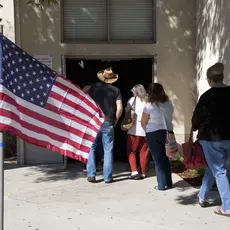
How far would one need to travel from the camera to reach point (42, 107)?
168 inches

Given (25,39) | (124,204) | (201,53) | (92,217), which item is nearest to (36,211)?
(92,217)

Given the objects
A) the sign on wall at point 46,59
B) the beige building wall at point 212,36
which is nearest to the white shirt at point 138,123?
the beige building wall at point 212,36

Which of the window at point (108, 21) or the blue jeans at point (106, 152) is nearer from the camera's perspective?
the blue jeans at point (106, 152)

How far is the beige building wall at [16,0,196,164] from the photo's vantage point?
869cm

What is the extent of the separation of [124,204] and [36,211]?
1152mm

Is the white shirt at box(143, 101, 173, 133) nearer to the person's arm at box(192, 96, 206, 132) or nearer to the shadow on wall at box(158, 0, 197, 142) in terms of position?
the person's arm at box(192, 96, 206, 132)

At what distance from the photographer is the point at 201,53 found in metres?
8.68

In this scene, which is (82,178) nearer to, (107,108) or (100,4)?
(107,108)

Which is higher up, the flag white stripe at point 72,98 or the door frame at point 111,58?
the door frame at point 111,58

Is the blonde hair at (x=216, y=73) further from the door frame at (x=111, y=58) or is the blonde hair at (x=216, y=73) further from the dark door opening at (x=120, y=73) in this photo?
the dark door opening at (x=120, y=73)

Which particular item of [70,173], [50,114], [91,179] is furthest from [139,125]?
[50,114]

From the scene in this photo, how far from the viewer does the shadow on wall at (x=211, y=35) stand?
741 cm

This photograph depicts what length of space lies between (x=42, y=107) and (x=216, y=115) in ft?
7.28

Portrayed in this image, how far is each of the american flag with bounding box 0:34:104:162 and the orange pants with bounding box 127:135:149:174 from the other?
10.2ft
